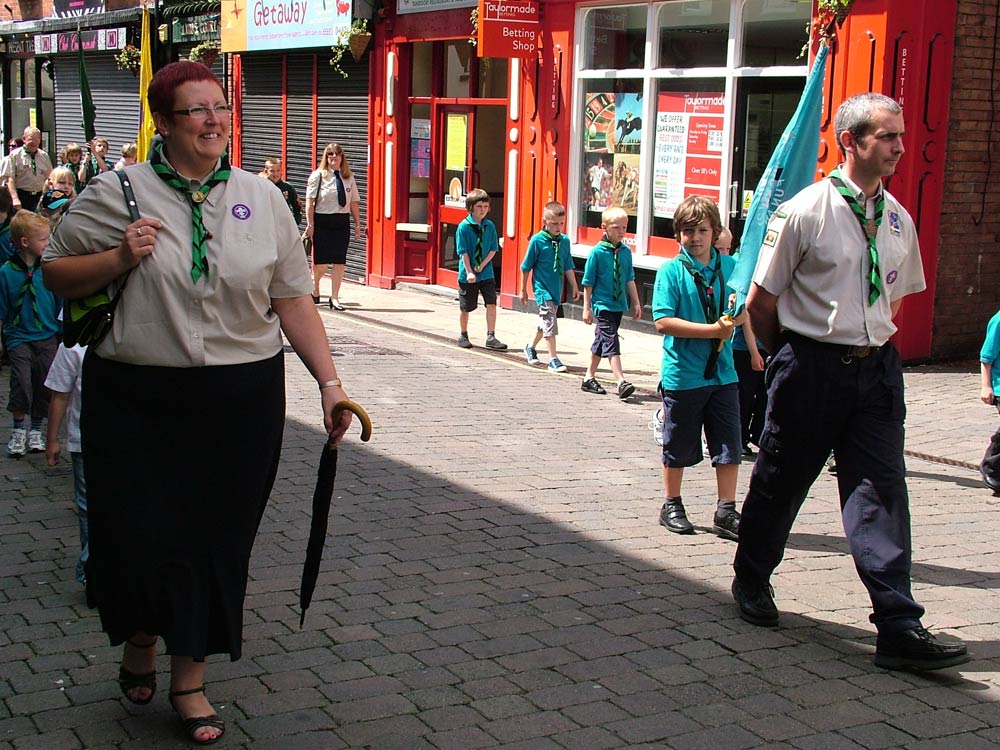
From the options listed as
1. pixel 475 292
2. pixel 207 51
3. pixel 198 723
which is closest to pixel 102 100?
pixel 207 51

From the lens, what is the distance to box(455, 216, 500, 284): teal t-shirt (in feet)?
42.4

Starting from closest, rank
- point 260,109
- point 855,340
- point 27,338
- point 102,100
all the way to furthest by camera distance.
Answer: point 855,340
point 27,338
point 260,109
point 102,100

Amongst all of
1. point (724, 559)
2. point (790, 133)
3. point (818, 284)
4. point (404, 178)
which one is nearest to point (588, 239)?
point (404, 178)

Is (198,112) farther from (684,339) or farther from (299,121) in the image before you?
(299,121)

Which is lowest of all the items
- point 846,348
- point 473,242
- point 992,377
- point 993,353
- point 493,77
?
point 992,377

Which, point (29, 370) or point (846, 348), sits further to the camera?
point (29, 370)

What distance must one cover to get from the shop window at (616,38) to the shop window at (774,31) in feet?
5.21

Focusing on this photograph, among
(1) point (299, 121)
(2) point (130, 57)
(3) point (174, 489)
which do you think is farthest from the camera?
(2) point (130, 57)

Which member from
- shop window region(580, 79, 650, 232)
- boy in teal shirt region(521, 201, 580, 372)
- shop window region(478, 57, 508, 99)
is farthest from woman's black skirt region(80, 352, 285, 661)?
shop window region(478, 57, 508, 99)

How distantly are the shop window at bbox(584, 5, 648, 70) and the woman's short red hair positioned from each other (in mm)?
10966

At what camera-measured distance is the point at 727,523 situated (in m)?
6.68

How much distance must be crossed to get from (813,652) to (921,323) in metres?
7.73

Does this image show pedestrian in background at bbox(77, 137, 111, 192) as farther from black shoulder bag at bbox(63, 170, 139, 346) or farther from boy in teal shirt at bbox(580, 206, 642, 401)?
black shoulder bag at bbox(63, 170, 139, 346)

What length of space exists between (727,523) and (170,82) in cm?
375
